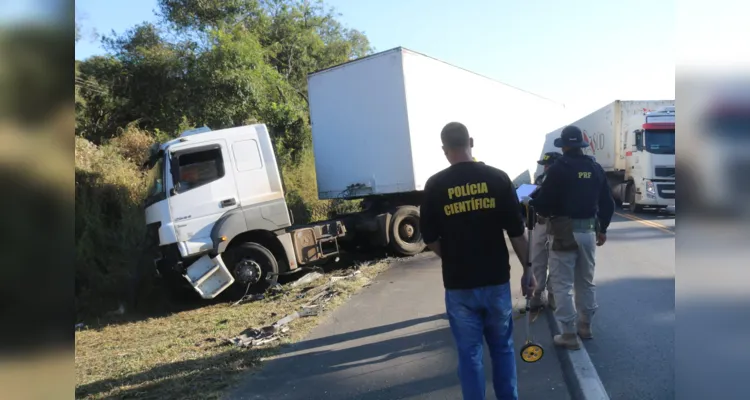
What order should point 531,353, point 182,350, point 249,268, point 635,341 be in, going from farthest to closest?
point 249,268 → point 182,350 → point 635,341 → point 531,353

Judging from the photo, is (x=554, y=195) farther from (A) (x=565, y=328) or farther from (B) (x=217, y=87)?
(B) (x=217, y=87)

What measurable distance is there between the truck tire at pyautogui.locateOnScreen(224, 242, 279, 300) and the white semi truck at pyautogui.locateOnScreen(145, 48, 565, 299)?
17 mm

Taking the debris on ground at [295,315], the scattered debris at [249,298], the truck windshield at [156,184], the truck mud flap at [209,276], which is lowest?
the scattered debris at [249,298]

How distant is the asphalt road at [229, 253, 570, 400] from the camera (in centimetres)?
356

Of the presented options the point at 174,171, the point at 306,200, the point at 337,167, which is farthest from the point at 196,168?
the point at 306,200

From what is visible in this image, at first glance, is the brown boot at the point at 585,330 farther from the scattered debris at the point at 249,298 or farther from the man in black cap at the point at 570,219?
the scattered debris at the point at 249,298

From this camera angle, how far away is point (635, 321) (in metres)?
4.66

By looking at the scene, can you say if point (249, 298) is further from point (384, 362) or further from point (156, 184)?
point (384, 362)

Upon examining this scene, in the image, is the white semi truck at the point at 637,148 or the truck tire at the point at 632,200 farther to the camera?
the truck tire at the point at 632,200

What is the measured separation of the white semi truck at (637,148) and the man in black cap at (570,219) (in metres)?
8.31

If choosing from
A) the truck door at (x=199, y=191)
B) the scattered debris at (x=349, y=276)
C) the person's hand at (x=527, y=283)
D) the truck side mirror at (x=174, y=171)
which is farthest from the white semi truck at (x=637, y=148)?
the truck side mirror at (x=174, y=171)

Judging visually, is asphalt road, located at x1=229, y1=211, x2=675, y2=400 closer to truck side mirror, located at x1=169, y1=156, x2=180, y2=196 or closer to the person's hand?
the person's hand

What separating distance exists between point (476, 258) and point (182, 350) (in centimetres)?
403

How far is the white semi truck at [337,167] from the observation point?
23.5 ft
